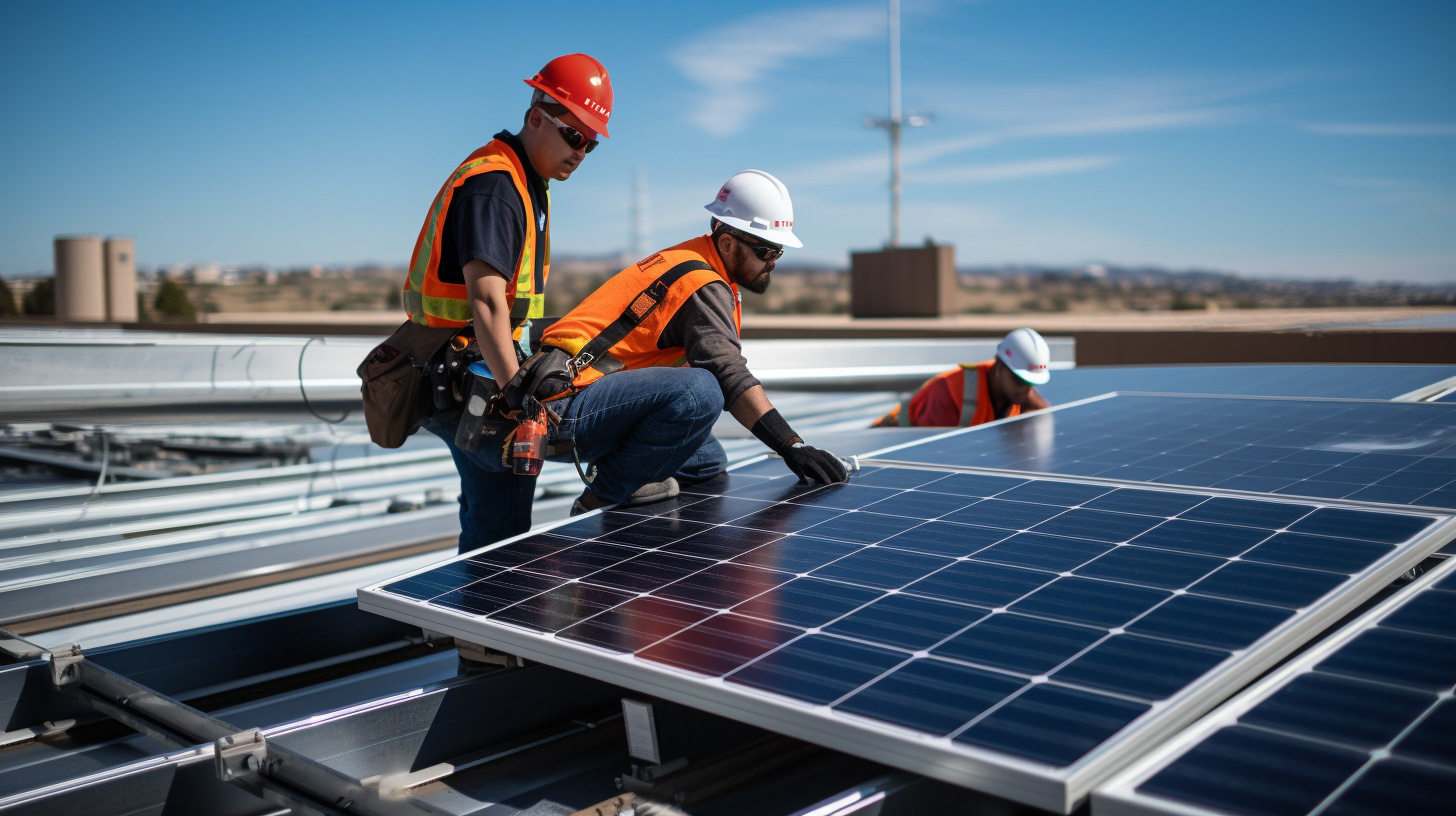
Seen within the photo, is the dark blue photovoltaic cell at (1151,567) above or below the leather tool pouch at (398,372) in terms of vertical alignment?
below

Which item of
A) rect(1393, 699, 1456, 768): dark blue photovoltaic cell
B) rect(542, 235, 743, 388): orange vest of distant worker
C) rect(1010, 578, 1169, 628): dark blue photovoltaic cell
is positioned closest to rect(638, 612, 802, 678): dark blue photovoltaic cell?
rect(1010, 578, 1169, 628): dark blue photovoltaic cell

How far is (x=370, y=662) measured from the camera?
507cm

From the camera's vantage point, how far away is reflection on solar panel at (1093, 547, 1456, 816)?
1963 mm

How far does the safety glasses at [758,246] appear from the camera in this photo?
4.92 m

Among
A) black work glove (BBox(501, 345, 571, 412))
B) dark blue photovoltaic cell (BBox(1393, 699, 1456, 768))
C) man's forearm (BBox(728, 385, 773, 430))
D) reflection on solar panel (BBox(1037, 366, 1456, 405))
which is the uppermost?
black work glove (BBox(501, 345, 571, 412))

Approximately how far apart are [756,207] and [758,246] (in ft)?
0.54

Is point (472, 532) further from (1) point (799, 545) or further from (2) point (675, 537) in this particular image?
(1) point (799, 545)

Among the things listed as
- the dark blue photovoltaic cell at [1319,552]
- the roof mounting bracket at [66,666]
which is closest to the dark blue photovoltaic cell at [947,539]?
the dark blue photovoltaic cell at [1319,552]


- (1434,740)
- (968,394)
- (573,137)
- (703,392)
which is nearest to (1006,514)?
(703,392)

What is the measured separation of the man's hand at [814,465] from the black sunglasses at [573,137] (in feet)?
4.80

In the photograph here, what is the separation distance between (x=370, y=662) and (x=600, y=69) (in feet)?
8.99

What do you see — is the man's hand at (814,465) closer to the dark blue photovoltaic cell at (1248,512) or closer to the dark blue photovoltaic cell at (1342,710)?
the dark blue photovoltaic cell at (1248,512)

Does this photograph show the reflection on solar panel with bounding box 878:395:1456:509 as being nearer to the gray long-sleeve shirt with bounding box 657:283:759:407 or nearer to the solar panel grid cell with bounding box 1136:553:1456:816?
the gray long-sleeve shirt with bounding box 657:283:759:407

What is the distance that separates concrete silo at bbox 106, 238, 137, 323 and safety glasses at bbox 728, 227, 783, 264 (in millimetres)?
26828
